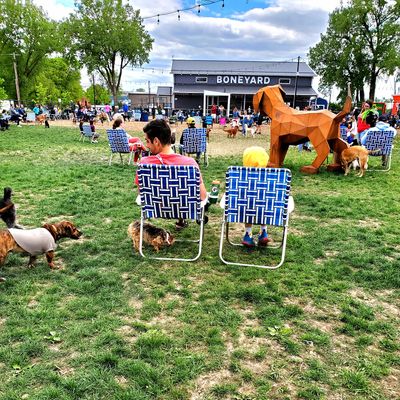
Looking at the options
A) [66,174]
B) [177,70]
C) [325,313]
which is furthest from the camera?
[177,70]

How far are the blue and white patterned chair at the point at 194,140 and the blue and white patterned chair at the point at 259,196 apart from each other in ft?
20.1

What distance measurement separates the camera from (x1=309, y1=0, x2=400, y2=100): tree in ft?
105

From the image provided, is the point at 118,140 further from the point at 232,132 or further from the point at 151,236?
the point at 232,132

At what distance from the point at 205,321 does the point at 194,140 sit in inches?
292

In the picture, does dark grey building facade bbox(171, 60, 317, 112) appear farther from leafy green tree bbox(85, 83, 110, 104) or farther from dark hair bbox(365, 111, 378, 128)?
leafy green tree bbox(85, 83, 110, 104)

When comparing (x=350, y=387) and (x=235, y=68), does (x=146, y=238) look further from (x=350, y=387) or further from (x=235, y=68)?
(x=235, y=68)

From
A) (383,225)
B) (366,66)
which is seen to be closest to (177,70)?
(366,66)

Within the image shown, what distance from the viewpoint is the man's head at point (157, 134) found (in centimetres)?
407

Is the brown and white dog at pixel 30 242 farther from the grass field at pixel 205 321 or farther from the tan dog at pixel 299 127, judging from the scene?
the tan dog at pixel 299 127

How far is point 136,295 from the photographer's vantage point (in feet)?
10.9

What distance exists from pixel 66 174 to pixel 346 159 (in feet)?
21.2

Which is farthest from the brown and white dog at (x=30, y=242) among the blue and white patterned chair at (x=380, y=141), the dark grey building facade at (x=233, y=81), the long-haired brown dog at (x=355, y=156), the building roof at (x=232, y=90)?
the dark grey building facade at (x=233, y=81)

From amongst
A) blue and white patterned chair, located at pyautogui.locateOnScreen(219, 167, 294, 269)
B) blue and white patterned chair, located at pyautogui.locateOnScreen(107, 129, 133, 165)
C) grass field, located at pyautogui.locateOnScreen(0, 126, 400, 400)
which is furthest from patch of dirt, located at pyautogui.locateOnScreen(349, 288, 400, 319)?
blue and white patterned chair, located at pyautogui.locateOnScreen(107, 129, 133, 165)

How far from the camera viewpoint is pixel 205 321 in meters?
2.93
